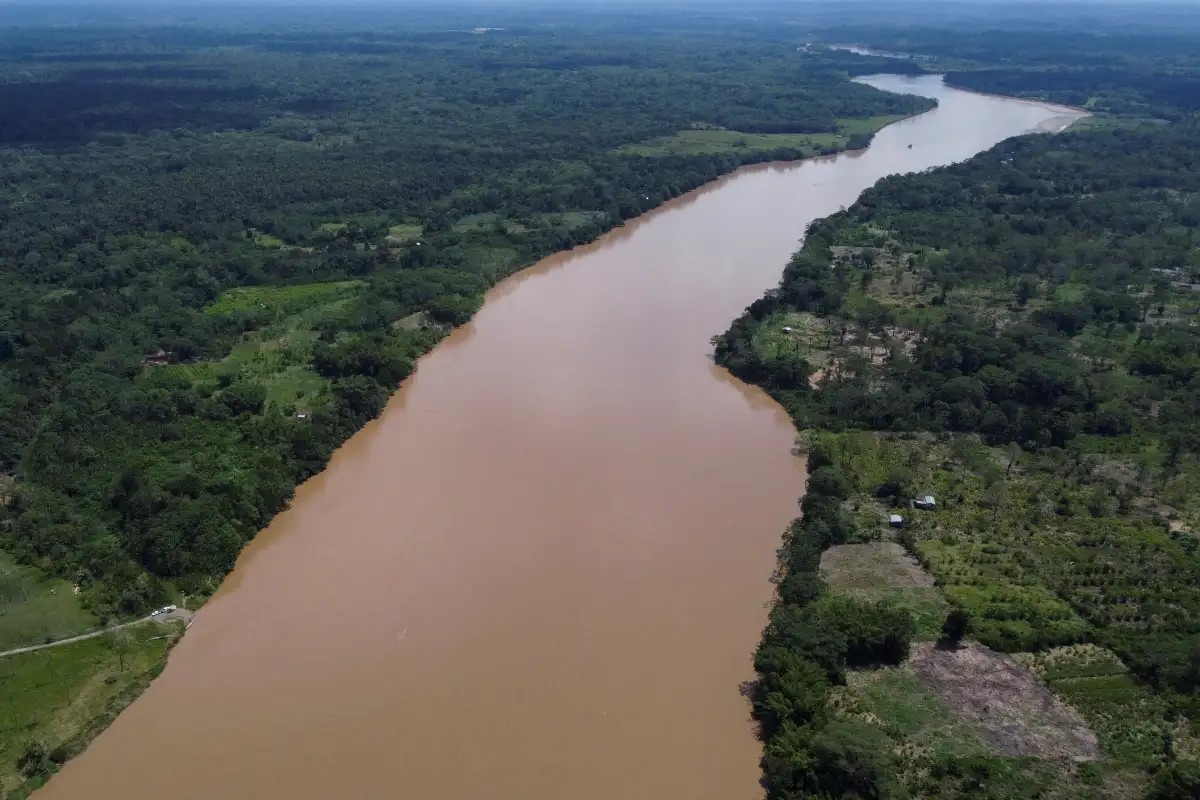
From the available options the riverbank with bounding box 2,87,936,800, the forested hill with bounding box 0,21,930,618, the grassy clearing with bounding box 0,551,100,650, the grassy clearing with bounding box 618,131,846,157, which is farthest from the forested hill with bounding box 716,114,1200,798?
the grassy clearing with bounding box 618,131,846,157

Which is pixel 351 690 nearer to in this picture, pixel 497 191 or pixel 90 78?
pixel 497 191

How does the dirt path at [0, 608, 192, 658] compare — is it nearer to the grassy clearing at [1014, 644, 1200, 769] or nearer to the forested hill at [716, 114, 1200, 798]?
the forested hill at [716, 114, 1200, 798]

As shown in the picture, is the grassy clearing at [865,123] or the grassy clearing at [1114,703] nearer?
the grassy clearing at [1114,703]

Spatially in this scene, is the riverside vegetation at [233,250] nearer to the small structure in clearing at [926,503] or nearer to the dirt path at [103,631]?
the dirt path at [103,631]

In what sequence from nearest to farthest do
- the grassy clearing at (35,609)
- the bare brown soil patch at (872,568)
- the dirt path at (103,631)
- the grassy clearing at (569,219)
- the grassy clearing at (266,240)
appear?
1. the dirt path at (103,631)
2. the grassy clearing at (35,609)
3. the bare brown soil patch at (872,568)
4. the grassy clearing at (266,240)
5. the grassy clearing at (569,219)

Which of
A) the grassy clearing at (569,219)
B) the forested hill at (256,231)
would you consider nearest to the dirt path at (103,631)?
the forested hill at (256,231)

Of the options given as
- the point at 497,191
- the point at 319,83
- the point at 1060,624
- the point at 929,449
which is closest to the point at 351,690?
the point at 1060,624

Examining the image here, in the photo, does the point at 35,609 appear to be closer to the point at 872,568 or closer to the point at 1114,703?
the point at 872,568
